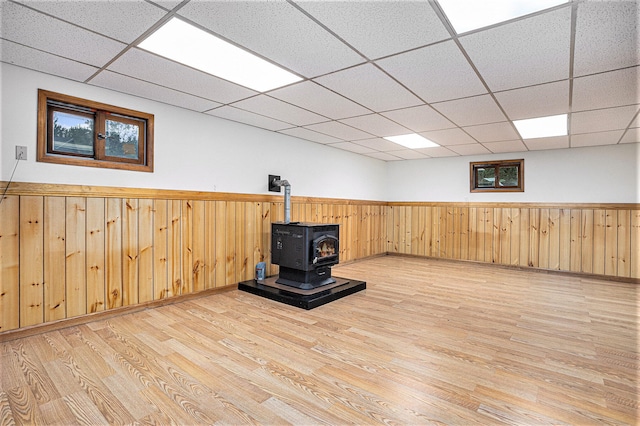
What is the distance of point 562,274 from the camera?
5.70 m

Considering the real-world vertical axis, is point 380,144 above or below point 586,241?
above

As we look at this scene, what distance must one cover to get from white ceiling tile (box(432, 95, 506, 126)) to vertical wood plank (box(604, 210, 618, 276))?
3031 mm

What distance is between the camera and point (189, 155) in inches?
155

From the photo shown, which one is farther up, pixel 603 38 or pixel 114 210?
pixel 603 38

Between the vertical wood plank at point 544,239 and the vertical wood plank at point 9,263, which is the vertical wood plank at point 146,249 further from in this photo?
the vertical wood plank at point 544,239

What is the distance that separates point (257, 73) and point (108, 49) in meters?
1.11

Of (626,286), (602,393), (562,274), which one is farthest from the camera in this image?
(562,274)

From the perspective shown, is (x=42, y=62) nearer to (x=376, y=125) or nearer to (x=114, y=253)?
(x=114, y=253)

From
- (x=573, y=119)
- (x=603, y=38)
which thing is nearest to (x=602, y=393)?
(x=603, y=38)

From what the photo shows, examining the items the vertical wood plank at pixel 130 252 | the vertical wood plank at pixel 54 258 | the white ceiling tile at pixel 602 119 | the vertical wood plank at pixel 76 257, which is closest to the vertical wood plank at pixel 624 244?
the white ceiling tile at pixel 602 119

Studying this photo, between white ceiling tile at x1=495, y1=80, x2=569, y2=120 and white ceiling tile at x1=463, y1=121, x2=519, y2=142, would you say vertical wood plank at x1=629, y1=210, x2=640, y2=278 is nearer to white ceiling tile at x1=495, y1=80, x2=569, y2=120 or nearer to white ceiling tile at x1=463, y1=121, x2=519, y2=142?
white ceiling tile at x1=463, y1=121, x2=519, y2=142

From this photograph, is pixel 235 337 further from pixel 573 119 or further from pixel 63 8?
pixel 573 119

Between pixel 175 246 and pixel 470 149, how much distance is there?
5.18 m

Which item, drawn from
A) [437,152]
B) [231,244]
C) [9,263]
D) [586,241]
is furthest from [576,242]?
[9,263]
